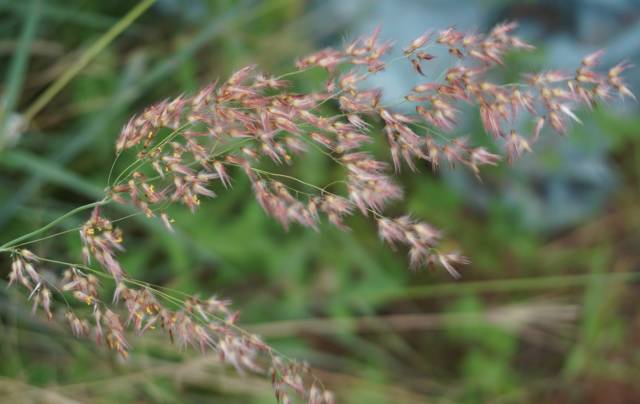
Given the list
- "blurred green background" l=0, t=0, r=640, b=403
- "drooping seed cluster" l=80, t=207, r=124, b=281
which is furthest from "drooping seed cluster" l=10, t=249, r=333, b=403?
"blurred green background" l=0, t=0, r=640, b=403

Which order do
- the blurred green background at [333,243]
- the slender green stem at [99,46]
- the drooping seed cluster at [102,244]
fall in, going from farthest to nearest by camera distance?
the blurred green background at [333,243] < the slender green stem at [99,46] < the drooping seed cluster at [102,244]

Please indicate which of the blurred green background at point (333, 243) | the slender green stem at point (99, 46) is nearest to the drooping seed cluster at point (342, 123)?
the slender green stem at point (99, 46)

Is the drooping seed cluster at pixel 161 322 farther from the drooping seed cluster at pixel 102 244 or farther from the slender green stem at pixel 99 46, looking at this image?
the slender green stem at pixel 99 46

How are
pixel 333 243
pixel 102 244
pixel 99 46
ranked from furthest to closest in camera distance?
pixel 333 243 → pixel 99 46 → pixel 102 244

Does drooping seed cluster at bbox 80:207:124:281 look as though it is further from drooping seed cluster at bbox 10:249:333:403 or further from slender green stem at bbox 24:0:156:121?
slender green stem at bbox 24:0:156:121

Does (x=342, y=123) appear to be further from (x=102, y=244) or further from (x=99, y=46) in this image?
(x=99, y=46)

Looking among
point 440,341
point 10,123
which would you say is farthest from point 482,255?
point 10,123

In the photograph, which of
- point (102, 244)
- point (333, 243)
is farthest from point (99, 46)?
point (333, 243)

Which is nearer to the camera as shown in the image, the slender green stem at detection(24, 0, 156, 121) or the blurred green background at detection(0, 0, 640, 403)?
the slender green stem at detection(24, 0, 156, 121)

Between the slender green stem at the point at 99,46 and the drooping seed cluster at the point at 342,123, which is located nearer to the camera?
the drooping seed cluster at the point at 342,123

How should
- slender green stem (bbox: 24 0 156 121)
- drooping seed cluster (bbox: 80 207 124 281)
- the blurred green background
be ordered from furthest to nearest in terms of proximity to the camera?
1. the blurred green background
2. slender green stem (bbox: 24 0 156 121)
3. drooping seed cluster (bbox: 80 207 124 281)
